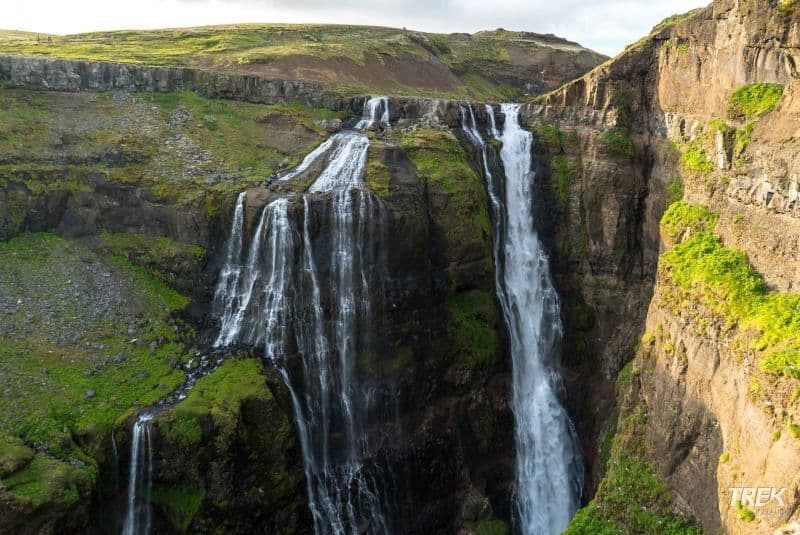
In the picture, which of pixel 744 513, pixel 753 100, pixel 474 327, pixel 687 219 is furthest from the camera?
pixel 474 327

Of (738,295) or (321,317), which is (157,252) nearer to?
(321,317)

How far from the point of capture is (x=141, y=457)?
16.0 metres

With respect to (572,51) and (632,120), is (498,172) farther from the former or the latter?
(572,51)

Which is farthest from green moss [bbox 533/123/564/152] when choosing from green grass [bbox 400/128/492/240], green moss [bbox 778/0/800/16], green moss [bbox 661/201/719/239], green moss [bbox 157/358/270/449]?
green moss [bbox 157/358/270/449]

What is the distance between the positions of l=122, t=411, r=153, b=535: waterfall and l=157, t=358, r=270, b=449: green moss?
58cm

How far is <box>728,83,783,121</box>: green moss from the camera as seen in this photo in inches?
601

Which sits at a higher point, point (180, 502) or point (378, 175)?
point (378, 175)

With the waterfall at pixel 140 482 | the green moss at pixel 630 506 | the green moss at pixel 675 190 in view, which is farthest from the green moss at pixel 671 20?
the waterfall at pixel 140 482

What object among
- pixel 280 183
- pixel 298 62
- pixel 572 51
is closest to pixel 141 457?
pixel 280 183

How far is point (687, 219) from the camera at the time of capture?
17734 millimetres

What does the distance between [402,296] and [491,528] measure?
8807 millimetres

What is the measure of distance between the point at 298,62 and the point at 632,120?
21508 mm

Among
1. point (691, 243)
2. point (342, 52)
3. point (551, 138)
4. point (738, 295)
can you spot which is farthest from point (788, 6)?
point (342, 52)

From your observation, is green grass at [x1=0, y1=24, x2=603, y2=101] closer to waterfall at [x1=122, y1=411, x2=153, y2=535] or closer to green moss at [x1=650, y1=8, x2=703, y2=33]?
green moss at [x1=650, y1=8, x2=703, y2=33]
